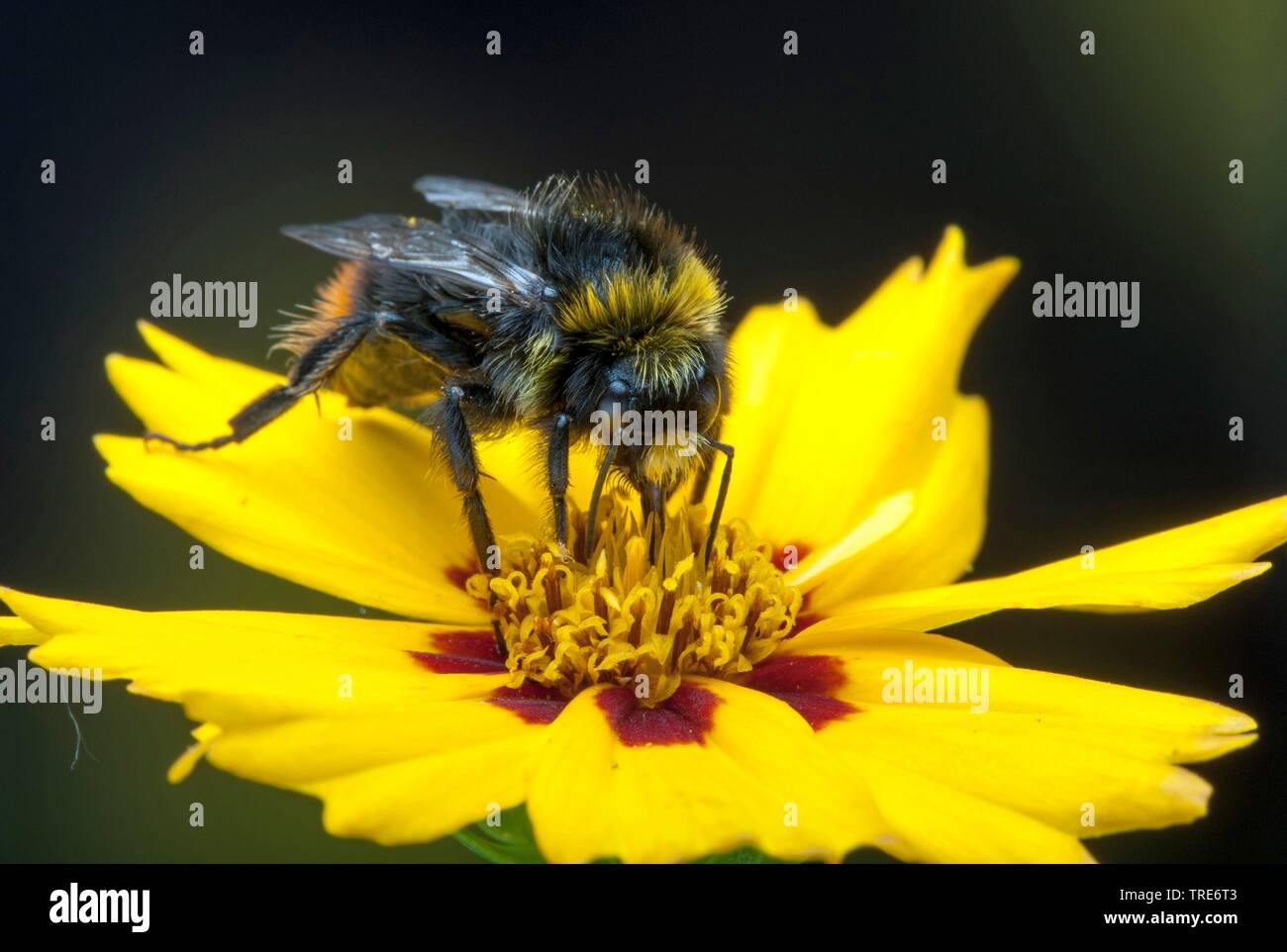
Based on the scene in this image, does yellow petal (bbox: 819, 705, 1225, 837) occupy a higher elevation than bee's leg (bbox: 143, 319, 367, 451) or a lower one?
lower

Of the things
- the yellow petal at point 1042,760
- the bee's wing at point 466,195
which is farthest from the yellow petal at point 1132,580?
the bee's wing at point 466,195

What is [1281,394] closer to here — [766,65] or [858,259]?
[858,259]

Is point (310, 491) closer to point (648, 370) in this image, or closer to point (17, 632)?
point (17, 632)

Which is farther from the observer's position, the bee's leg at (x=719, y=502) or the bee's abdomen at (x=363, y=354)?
the bee's abdomen at (x=363, y=354)

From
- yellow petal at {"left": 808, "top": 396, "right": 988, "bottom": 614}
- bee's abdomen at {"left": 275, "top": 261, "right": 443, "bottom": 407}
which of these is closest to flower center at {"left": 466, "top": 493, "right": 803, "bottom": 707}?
yellow petal at {"left": 808, "top": 396, "right": 988, "bottom": 614}

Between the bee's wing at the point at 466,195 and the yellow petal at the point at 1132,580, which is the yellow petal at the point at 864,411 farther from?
the bee's wing at the point at 466,195

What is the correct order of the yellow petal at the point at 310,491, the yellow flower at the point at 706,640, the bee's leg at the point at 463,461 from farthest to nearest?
1. the yellow petal at the point at 310,491
2. the bee's leg at the point at 463,461
3. the yellow flower at the point at 706,640

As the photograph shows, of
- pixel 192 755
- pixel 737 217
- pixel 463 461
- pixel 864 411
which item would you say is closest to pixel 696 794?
pixel 192 755

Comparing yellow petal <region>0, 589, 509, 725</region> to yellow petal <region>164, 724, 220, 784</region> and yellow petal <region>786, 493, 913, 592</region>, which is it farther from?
yellow petal <region>786, 493, 913, 592</region>
